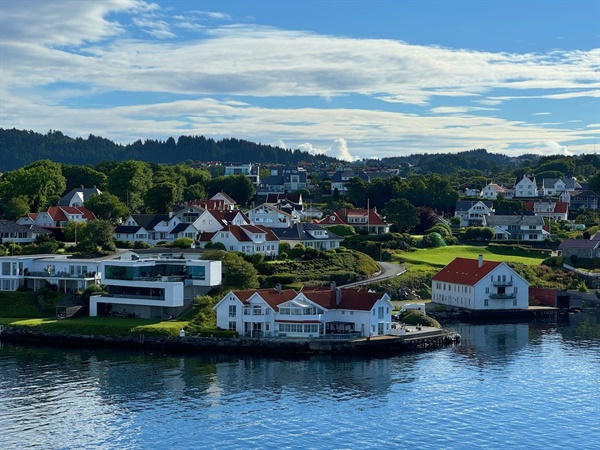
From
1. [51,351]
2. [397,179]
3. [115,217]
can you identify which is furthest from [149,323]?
[397,179]

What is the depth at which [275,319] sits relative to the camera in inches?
2581

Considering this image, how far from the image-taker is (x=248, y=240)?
88375mm

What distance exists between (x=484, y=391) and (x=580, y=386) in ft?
20.5

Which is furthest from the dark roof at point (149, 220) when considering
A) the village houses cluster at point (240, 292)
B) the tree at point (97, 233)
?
the tree at point (97, 233)

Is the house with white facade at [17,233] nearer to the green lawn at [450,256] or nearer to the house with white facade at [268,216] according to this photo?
the house with white facade at [268,216]

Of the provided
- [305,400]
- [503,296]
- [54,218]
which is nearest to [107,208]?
[54,218]

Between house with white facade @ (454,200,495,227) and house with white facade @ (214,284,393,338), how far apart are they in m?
67.6

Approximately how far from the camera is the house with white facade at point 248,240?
3482 inches

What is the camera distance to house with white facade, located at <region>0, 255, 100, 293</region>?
78.4 m

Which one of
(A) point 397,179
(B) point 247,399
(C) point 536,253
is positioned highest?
(A) point 397,179

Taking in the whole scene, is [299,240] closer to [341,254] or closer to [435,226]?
[341,254]

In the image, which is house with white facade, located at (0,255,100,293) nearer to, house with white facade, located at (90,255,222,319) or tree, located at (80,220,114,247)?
house with white facade, located at (90,255,222,319)

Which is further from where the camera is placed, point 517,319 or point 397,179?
point 397,179

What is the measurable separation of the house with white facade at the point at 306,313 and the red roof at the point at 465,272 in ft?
60.1
